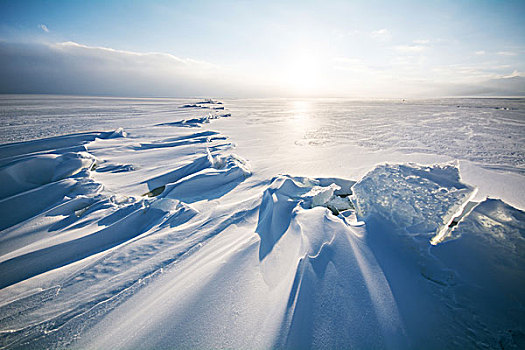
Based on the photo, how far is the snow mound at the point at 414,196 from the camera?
1.89 meters

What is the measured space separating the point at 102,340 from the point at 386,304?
2.02 meters

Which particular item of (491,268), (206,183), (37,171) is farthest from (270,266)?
(37,171)

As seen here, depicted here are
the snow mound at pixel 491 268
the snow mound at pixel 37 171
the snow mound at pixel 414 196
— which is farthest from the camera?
the snow mound at pixel 37 171

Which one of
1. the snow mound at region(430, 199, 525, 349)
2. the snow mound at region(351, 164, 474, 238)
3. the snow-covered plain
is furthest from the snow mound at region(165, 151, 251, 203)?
the snow mound at region(430, 199, 525, 349)

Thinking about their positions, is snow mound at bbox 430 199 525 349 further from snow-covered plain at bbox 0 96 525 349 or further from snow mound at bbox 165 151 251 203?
snow mound at bbox 165 151 251 203

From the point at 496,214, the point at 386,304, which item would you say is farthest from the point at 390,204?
the point at 386,304

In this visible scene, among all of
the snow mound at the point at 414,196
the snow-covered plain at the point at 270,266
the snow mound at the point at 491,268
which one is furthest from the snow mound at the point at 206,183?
the snow mound at the point at 491,268

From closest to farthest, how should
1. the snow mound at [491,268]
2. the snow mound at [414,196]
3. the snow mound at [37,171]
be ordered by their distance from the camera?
1. the snow mound at [491,268]
2. the snow mound at [414,196]
3. the snow mound at [37,171]

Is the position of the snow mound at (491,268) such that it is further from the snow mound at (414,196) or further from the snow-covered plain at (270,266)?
the snow mound at (414,196)

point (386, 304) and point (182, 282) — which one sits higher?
point (386, 304)

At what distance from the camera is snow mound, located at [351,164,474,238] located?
1.89 metres

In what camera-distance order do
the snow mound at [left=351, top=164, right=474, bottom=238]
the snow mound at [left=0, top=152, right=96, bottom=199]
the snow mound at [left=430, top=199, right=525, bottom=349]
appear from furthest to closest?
the snow mound at [left=0, top=152, right=96, bottom=199], the snow mound at [left=351, top=164, right=474, bottom=238], the snow mound at [left=430, top=199, right=525, bottom=349]

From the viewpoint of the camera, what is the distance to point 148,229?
2.66 metres

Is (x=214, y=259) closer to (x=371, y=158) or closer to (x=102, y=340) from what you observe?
(x=102, y=340)
